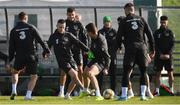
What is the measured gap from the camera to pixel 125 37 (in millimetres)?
17000

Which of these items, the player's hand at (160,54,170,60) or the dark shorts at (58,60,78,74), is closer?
the dark shorts at (58,60,78,74)

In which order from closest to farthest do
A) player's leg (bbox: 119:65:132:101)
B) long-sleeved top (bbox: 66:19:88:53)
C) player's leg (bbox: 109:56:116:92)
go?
1. player's leg (bbox: 119:65:132:101)
2. long-sleeved top (bbox: 66:19:88:53)
3. player's leg (bbox: 109:56:116:92)

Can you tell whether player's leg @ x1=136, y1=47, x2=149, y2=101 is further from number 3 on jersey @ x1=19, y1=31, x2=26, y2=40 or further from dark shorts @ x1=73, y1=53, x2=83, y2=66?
number 3 on jersey @ x1=19, y1=31, x2=26, y2=40

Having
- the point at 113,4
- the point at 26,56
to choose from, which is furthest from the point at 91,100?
the point at 113,4

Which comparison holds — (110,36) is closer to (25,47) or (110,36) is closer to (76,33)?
(76,33)

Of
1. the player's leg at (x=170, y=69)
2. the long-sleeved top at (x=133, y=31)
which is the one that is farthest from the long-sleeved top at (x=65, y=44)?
the player's leg at (x=170, y=69)

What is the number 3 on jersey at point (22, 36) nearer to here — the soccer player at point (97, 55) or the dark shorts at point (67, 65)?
the dark shorts at point (67, 65)

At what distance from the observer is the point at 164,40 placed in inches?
777

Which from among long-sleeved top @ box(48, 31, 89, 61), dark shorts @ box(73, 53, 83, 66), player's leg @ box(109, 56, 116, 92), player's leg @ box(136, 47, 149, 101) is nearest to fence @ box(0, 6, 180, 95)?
player's leg @ box(109, 56, 116, 92)

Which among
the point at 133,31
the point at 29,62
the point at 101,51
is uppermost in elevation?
the point at 133,31

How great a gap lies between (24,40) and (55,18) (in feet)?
14.3

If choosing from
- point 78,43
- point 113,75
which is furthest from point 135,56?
point 113,75

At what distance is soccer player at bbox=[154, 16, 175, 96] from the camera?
64.7 feet

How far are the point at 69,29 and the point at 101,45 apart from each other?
6.49 feet
